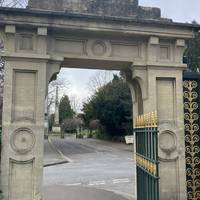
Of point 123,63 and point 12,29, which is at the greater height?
point 12,29

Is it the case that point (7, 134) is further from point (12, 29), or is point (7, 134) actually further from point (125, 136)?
point (125, 136)

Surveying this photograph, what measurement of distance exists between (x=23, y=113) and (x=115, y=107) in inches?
1113

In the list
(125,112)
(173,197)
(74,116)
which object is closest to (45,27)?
(173,197)

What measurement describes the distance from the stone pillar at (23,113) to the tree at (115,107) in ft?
87.7

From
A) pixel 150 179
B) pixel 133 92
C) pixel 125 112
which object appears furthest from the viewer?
pixel 125 112

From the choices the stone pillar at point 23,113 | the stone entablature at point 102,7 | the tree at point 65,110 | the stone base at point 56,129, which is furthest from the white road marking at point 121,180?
the tree at point 65,110

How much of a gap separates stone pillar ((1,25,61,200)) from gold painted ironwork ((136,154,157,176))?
1902 mm

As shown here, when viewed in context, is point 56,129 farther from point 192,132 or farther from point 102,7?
point 102,7

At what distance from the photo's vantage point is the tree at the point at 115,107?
1312 inches

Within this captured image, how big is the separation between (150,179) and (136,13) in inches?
132

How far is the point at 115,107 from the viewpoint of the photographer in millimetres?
33719

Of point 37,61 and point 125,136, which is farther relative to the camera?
point 125,136

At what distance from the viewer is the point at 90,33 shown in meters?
5.98

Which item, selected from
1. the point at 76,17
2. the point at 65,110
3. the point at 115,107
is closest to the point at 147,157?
the point at 76,17
